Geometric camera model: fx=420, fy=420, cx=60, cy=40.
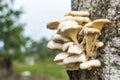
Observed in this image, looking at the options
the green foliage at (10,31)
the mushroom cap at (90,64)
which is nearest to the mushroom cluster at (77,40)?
the mushroom cap at (90,64)

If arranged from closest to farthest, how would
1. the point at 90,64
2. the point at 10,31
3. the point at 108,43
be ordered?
the point at 90,64, the point at 108,43, the point at 10,31

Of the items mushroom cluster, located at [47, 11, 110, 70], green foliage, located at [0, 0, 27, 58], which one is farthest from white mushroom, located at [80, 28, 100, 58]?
green foliage, located at [0, 0, 27, 58]

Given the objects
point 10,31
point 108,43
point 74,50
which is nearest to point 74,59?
point 74,50

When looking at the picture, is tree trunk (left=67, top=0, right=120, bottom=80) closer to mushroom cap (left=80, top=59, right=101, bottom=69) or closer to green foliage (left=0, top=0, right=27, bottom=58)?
mushroom cap (left=80, top=59, right=101, bottom=69)

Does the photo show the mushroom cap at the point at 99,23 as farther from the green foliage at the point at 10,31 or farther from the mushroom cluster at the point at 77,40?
the green foliage at the point at 10,31

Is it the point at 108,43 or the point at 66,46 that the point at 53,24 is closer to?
the point at 66,46

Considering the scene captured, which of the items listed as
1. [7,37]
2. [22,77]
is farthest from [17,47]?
[7,37]
